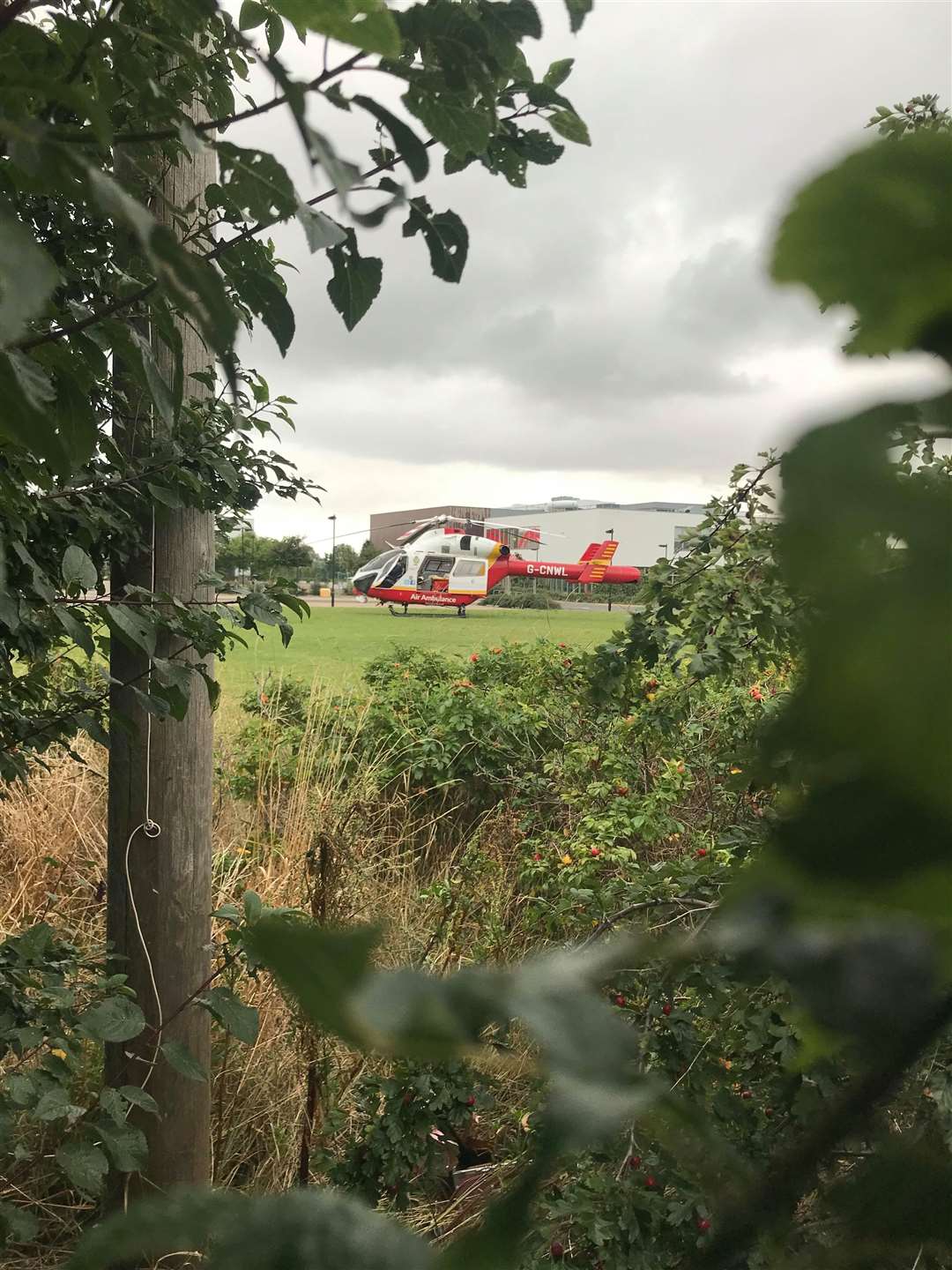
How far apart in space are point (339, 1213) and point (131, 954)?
5.58ft

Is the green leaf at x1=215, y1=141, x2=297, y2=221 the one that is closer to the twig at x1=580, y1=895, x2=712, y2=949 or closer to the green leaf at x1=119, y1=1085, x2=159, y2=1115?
the twig at x1=580, y1=895, x2=712, y2=949

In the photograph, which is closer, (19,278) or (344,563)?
(19,278)

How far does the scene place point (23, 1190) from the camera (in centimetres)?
178

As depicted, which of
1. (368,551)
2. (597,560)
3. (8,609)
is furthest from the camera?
(368,551)

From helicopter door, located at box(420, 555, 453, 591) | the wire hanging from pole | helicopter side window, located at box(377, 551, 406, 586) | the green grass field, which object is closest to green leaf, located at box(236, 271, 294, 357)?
the wire hanging from pole

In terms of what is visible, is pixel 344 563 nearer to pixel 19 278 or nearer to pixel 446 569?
pixel 446 569

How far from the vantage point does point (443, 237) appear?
1.79 ft

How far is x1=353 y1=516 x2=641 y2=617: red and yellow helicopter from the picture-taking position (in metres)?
15.0

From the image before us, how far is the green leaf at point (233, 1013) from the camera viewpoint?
4.11ft

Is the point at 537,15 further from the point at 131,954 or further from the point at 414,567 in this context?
the point at 414,567

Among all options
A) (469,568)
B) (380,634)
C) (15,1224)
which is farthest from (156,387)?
(469,568)

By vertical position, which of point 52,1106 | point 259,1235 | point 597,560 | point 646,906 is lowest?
point 52,1106

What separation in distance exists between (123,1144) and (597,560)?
959 cm

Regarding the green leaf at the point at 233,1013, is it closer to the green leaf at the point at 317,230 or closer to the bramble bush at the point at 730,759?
the bramble bush at the point at 730,759
